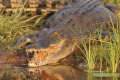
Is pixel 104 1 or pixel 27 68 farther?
pixel 104 1

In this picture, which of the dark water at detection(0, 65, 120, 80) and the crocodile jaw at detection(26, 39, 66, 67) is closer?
the dark water at detection(0, 65, 120, 80)

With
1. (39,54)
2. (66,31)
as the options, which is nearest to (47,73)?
(39,54)

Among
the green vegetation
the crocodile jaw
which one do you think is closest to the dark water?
the crocodile jaw

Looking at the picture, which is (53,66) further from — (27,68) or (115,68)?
(115,68)

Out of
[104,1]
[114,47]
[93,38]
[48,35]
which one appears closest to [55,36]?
[48,35]

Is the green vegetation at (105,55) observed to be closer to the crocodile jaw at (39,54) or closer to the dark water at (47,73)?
the dark water at (47,73)

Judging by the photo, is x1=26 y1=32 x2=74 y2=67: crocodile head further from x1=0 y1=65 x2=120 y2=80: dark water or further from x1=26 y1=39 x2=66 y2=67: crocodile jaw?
x1=0 y1=65 x2=120 y2=80: dark water
